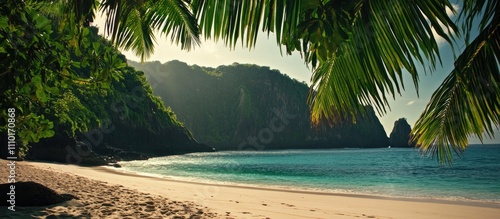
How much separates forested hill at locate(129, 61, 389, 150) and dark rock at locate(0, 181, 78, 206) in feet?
416

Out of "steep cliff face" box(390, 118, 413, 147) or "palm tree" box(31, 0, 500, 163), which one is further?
"steep cliff face" box(390, 118, 413, 147)

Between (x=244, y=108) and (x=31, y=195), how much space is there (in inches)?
5417

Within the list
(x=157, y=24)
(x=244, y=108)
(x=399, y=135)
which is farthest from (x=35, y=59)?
(x=399, y=135)

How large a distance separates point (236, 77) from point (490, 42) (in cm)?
15434

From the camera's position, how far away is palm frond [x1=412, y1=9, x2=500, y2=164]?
79.7 inches

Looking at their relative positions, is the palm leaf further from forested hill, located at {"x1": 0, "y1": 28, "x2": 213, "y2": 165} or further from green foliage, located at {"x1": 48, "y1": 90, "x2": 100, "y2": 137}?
green foliage, located at {"x1": 48, "y1": 90, "x2": 100, "y2": 137}

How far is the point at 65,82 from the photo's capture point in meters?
2.73

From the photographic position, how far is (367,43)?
1.62 meters

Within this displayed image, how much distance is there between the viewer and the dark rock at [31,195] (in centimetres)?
477

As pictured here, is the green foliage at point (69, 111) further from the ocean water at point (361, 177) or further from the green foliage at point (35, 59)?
the green foliage at point (35, 59)

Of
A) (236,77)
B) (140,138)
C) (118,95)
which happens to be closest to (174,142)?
(140,138)

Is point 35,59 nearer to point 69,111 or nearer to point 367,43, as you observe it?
point 367,43

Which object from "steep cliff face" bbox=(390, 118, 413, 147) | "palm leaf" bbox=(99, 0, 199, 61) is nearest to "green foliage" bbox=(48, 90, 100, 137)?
"palm leaf" bbox=(99, 0, 199, 61)

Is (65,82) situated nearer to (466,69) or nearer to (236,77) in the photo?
(466,69)
